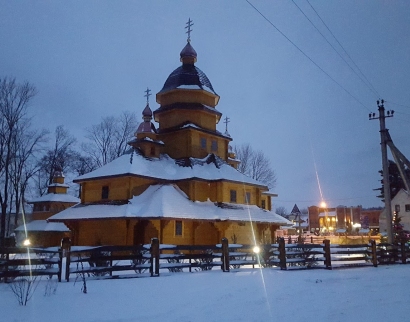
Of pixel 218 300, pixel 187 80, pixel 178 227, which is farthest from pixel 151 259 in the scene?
pixel 187 80

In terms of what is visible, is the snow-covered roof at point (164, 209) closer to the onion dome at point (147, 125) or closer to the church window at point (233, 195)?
the church window at point (233, 195)

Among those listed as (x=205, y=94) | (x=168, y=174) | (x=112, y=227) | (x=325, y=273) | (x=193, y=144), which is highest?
(x=205, y=94)

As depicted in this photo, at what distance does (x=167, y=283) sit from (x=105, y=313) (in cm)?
389

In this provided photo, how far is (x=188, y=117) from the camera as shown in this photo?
32.1 m

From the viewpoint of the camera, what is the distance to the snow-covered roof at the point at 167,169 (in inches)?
1076

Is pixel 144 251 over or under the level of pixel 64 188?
under

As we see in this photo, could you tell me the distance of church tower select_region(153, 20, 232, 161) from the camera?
3139 centimetres

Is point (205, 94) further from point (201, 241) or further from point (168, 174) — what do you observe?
point (201, 241)

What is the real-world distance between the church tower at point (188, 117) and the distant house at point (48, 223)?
15570mm

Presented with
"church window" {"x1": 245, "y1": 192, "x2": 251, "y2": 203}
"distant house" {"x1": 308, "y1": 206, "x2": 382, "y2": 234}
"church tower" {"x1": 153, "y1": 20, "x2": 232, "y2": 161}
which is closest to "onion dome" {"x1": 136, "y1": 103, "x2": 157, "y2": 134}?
"church tower" {"x1": 153, "y1": 20, "x2": 232, "y2": 161}

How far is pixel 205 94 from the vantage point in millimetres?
32938

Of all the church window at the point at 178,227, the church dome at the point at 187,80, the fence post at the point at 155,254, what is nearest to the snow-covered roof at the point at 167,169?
the church window at the point at 178,227

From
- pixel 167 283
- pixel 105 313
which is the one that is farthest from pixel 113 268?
pixel 105 313

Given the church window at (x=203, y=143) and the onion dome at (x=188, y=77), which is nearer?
the church window at (x=203, y=143)
